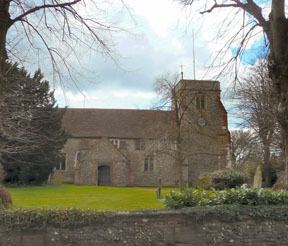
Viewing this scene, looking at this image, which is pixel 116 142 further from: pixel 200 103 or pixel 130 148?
pixel 200 103

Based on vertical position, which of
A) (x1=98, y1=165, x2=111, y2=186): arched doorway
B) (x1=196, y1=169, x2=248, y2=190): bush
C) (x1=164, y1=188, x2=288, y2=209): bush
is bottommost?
(x1=164, y1=188, x2=288, y2=209): bush

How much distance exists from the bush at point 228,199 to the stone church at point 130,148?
3510 centimetres

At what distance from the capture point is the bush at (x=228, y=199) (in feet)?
34.3

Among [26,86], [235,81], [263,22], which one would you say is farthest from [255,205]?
[26,86]

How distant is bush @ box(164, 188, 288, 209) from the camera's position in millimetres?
10453

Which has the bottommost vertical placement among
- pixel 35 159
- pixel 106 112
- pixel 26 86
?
pixel 35 159

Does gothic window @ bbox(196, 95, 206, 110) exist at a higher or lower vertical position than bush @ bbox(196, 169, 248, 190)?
higher

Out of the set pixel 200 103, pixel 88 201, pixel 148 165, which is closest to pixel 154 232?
pixel 88 201

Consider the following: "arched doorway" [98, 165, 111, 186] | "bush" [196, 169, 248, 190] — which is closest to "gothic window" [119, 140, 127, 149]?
"arched doorway" [98, 165, 111, 186]

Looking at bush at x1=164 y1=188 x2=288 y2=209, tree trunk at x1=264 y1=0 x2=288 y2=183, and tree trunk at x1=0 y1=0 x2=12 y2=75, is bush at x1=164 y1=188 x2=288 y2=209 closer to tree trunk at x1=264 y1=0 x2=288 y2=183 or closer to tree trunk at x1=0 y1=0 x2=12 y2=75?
tree trunk at x1=264 y1=0 x2=288 y2=183

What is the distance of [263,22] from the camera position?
11375 millimetres

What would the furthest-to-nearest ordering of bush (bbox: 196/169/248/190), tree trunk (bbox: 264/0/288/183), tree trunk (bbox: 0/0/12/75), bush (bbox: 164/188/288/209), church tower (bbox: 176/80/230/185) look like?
church tower (bbox: 176/80/230/185) < bush (bbox: 196/169/248/190) < tree trunk (bbox: 264/0/288/183) < bush (bbox: 164/188/288/209) < tree trunk (bbox: 0/0/12/75)

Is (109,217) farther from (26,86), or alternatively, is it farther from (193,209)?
(26,86)

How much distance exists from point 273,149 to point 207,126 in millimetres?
15233
